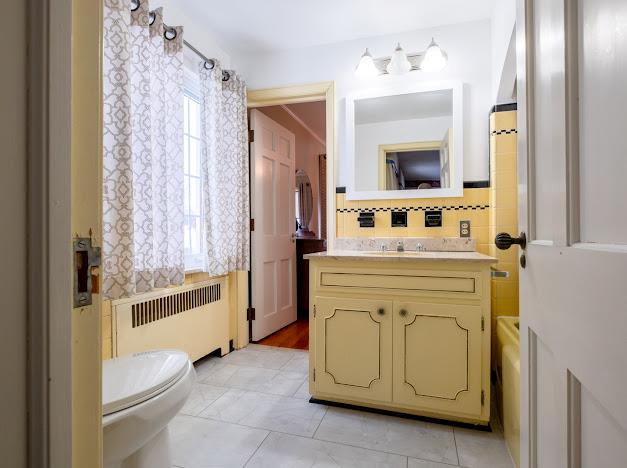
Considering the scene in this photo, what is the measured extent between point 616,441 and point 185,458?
1463 mm

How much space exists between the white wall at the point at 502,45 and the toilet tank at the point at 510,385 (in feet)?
4.29

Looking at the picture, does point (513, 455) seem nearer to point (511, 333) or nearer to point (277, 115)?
point (511, 333)

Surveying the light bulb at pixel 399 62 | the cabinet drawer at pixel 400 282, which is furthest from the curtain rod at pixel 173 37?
the cabinet drawer at pixel 400 282

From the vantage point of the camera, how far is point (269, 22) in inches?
87.0

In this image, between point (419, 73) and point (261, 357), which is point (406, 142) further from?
point (261, 357)

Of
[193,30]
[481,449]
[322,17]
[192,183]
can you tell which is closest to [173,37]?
[193,30]

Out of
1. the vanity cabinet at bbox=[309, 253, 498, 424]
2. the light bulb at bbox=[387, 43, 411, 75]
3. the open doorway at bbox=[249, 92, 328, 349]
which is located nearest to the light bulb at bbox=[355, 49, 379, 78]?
the light bulb at bbox=[387, 43, 411, 75]

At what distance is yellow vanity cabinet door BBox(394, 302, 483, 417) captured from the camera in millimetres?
1509

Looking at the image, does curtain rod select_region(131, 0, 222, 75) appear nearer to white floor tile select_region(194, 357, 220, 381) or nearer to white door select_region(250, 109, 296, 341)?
white door select_region(250, 109, 296, 341)

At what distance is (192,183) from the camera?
220cm

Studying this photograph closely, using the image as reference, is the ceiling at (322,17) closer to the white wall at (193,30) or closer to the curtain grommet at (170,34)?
the white wall at (193,30)

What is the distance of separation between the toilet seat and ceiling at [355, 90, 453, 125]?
6.23 feet

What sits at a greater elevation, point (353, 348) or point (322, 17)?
point (322, 17)

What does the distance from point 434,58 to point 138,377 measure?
2305mm
